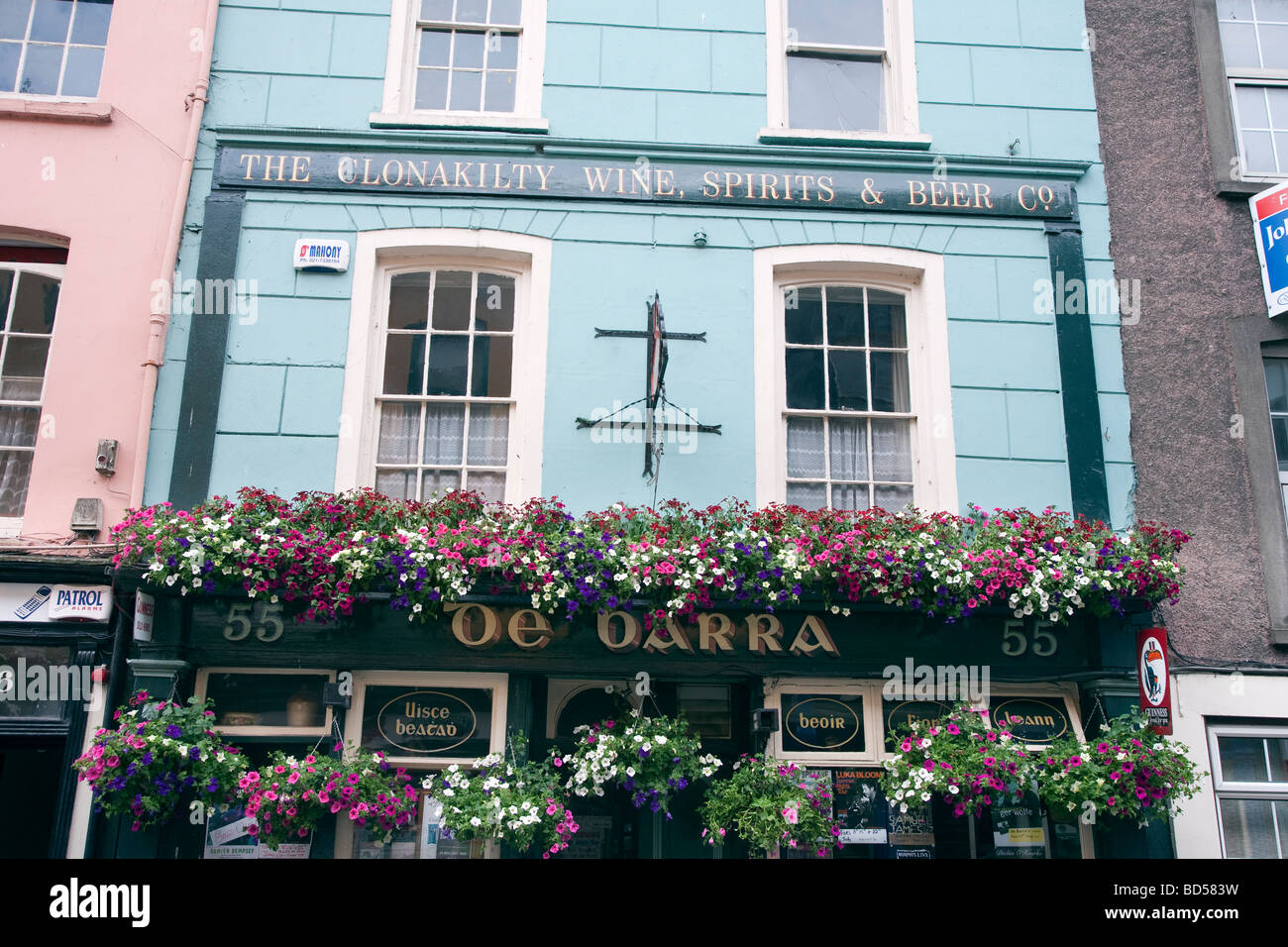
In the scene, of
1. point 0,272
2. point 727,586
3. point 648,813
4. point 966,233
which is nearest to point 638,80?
point 966,233

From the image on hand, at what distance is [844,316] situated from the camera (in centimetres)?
863

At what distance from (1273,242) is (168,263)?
353 inches

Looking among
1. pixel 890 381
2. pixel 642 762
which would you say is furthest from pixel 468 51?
pixel 642 762

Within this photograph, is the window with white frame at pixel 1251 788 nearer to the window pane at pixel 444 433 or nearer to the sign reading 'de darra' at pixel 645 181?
the sign reading 'de darra' at pixel 645 181

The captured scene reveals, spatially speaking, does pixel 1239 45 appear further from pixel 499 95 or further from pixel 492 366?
pixel 492 366

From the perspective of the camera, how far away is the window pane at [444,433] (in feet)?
26.5

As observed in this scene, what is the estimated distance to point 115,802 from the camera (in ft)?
21.4

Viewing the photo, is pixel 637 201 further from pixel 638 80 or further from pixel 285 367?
pixel 285 367

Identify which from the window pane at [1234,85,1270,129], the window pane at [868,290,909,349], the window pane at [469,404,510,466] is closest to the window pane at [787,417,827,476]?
the window pane at [868,290,909,349]

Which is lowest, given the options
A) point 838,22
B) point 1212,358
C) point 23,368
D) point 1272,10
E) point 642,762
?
point 642,762

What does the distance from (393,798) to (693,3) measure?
696cm
